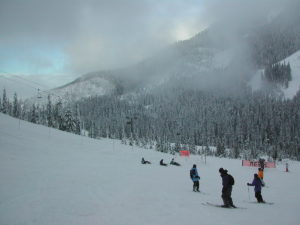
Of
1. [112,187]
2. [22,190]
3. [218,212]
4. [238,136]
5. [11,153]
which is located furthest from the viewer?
[238,136]

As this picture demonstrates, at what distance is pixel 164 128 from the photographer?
588ft

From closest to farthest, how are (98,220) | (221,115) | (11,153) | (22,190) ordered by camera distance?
1. (98,220)
2. (22,190)
3. (11,153)
4. (221,115)

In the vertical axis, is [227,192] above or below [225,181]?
below

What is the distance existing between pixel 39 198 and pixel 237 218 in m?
8.32

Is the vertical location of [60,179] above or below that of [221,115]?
below

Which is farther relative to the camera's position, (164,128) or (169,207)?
(164,128)

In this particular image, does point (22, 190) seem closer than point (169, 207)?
No

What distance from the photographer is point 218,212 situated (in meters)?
12.6

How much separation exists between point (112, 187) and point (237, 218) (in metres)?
8.10

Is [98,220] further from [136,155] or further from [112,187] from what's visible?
[136,155]

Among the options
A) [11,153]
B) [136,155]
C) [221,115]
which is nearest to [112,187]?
[11,153]

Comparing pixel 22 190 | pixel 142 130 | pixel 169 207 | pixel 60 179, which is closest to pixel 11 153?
pixel 60 179

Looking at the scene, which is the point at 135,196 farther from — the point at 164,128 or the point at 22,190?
the point at 164,128

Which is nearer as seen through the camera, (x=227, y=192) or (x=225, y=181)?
(x=227, y=192)
